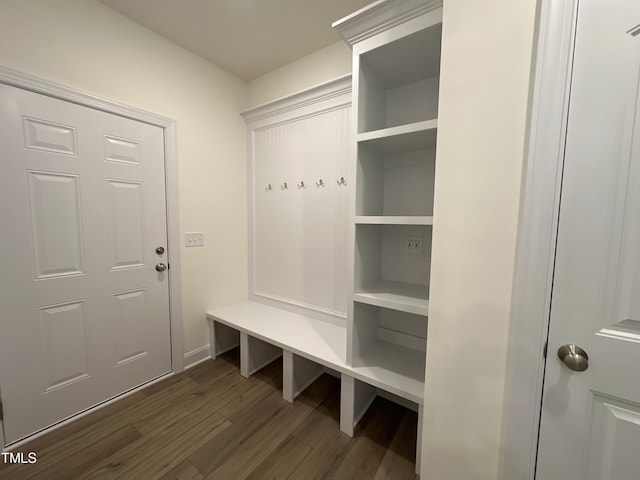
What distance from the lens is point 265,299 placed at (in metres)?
2.39

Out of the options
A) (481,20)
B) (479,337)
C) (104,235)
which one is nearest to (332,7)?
(481,20)

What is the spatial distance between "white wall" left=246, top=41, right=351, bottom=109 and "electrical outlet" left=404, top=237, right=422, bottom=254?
4.47 feet

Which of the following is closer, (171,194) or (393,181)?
(393,181)

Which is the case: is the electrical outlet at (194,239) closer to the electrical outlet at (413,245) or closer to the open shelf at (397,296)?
the open shelf at (397,296)

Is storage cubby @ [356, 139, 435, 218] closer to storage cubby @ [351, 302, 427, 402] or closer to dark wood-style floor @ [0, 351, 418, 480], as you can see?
storage cubby @ [351, 302, 427, 402]

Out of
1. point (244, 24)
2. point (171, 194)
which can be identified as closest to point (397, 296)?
point (171, 194)

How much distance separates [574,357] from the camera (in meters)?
0.68

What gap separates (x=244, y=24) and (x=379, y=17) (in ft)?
3.56

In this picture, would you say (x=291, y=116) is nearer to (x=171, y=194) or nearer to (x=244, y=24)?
(x=244, y=24)

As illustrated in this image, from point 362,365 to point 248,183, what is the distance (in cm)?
195

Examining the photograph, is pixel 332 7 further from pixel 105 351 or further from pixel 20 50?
pixel 105 351

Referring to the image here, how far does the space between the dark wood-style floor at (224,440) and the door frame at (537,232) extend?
820 millimetres

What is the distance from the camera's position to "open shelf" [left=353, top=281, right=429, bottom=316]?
1.21m

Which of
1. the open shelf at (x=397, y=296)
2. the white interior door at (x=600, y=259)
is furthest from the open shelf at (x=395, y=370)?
the white interior door at (x=600, y=259)
